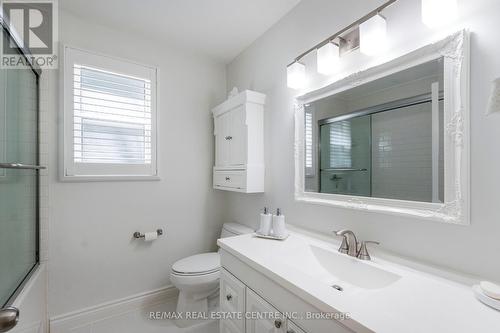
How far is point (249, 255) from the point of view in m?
1.14

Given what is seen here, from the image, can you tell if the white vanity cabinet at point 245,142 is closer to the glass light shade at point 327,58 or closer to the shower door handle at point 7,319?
the glass light shade at point 327,58

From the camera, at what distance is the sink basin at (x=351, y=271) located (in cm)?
97

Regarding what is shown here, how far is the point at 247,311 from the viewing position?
3.68 ft

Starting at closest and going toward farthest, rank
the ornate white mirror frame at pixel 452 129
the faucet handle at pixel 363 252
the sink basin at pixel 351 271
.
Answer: the ornate white mirror frame at pixel 452 129 → the sink basin at pixel 351 271 → the faucet handle at pixel 363 252

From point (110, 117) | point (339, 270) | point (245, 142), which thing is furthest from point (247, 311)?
point (110, 117)

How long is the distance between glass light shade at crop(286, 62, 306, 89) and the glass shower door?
1.56 meters

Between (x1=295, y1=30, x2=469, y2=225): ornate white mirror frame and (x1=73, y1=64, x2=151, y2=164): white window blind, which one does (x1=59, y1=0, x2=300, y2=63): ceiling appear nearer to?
(x1=73, y1=64, x2=151, y2=164): white window blind

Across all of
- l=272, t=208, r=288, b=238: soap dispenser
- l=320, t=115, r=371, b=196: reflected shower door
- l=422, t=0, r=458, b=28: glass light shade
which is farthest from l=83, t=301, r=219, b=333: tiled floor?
l=422, t=0, r=458, b=28: glass light shade

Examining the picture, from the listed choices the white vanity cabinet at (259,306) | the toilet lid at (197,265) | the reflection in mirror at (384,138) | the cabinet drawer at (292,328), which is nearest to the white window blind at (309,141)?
the reflection in mirror at (384,138)

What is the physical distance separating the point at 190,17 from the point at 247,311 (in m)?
1.99

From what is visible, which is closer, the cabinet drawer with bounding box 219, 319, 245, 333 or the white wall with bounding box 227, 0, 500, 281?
the white wall with bounding box 227, 0, 500, 281

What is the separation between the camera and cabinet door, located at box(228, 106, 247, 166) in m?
1.85

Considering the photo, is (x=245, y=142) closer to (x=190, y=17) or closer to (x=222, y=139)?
(x=222, y=139)

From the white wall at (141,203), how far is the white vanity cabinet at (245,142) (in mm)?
410
